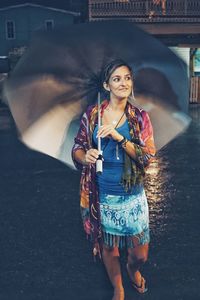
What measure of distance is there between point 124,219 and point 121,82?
115cm

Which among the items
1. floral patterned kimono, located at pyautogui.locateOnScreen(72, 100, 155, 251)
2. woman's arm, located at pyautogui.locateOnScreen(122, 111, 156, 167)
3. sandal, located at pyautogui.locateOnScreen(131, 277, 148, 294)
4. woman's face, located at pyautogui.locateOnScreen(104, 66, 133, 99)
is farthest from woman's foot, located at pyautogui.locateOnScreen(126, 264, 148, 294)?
woman's face, located at pyautogui.locateOnScreen(104, 66, 133, 99)

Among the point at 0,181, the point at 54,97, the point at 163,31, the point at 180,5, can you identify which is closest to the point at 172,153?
the point at 0,181

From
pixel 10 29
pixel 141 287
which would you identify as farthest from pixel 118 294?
pixel 10 29

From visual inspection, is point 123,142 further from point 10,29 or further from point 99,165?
point 10,29

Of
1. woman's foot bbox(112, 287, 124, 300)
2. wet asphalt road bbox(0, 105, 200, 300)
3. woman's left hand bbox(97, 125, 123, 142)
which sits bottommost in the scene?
wet asphalt road bbox(0, 105, 200, 300)

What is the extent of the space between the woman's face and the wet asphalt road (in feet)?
6.38

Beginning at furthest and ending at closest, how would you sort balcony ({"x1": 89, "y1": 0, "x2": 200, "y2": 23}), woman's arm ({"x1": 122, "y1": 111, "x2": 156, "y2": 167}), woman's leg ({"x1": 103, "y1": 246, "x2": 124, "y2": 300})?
balcony ({"x1": 89, "y1": 0, "x2": 200, "y2": 23}), woman's leg ({"x1": 103, "y1": 246, "x2": 124, "y2": 300}), woman's arm ({"x1": 122, "y1": 111, "x2": 156, "y2": 167})

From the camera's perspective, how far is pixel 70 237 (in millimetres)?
5609

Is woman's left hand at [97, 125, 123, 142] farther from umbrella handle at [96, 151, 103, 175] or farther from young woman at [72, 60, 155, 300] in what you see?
umbrella handle at [96, 151, 103, 175]

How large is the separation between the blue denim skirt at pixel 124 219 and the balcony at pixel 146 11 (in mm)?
17306

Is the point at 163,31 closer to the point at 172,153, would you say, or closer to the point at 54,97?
the point at 172,153

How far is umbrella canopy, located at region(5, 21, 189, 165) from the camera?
133 inches

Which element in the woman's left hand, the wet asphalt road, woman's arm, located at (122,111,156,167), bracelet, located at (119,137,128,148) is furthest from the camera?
the wet asphalt road

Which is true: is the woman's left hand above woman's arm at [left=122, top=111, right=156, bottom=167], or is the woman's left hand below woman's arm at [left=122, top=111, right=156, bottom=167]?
above
